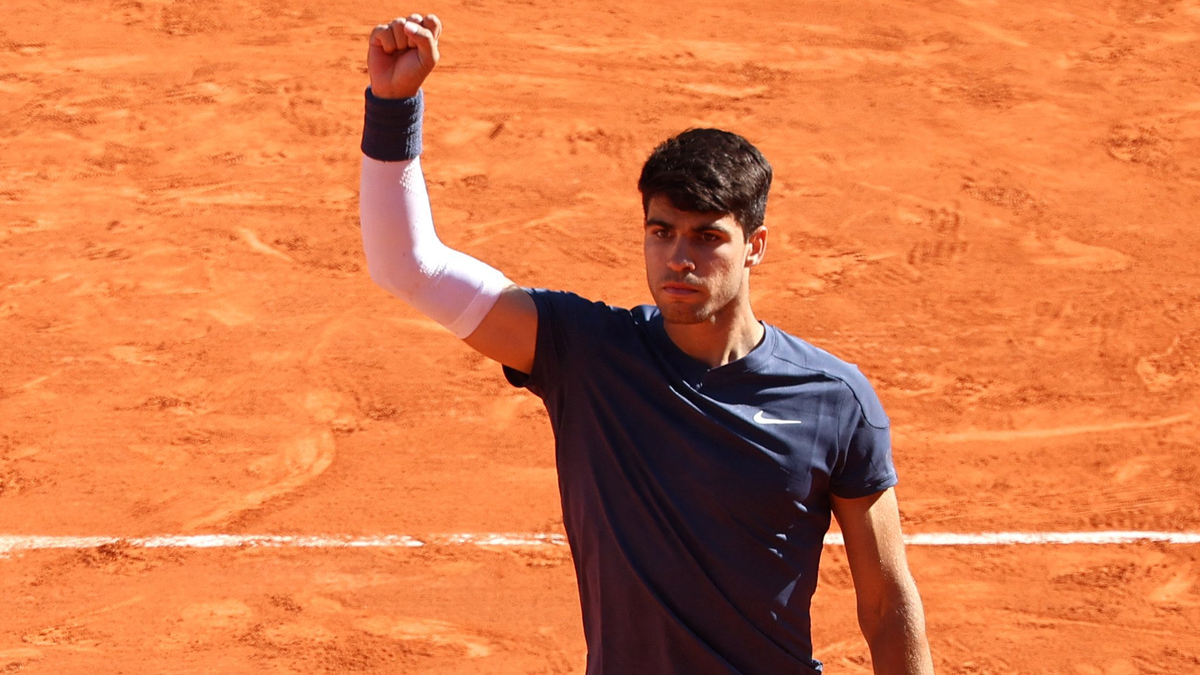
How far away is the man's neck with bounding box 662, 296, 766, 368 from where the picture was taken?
9.30ft

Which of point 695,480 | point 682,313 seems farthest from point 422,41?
point 695,480

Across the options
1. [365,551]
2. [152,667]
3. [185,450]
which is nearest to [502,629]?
[365,551]

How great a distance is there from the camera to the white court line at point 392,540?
6.46 meters

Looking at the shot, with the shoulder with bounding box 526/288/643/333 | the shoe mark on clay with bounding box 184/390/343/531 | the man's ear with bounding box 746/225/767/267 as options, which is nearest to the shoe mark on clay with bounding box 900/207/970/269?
the shoe mark on clay with bounding box 184/390/343/531

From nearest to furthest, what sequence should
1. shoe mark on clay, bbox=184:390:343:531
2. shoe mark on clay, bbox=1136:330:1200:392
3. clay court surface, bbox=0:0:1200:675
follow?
clay court surface, bbox=0:0:1200:675 < shoe mark on clay, bbox=184:390:343:531 < shoe mark on clay, bbox=1136:330:1200:392

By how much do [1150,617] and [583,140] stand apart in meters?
5.36

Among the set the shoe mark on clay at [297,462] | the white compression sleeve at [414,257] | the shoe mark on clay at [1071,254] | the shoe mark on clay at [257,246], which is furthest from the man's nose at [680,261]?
the shoe mark on clay at [1071,254]

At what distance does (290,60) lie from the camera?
34.5 ft

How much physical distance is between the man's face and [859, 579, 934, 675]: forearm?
2.40 ft

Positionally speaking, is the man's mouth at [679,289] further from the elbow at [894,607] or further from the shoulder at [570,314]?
the elbow at [894,607]

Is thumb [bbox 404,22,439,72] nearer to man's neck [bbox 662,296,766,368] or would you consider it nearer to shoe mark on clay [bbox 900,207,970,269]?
man's neck [bbox 662,296,766,368]

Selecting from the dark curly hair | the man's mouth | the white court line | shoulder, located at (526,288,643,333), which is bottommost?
the white court line

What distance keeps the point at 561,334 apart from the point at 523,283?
5919 mm

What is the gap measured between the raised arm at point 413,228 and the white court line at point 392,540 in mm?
3833
